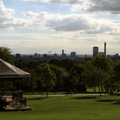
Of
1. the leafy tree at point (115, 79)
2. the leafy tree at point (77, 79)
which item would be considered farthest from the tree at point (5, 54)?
the leafy tree at point (115, 79)

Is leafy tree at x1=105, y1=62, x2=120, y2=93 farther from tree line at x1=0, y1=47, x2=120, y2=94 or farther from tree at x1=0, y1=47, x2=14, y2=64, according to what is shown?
tree at x1=0, y1=47, x2=14, y2=64

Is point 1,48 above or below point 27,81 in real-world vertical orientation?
above

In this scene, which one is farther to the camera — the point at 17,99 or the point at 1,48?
the point at 1,48

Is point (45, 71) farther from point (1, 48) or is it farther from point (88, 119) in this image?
point (88, 119)

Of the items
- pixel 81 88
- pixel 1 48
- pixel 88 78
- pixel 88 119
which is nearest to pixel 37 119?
pixel 88 119

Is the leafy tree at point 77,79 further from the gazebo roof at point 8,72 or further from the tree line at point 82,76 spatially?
the gazebo roof at point 8,72

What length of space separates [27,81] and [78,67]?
17101 millimetres

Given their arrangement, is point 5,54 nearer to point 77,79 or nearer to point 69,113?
point 77,79

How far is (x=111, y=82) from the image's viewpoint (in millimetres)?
32562

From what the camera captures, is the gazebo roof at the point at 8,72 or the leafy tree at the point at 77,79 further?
Result: the leafy tree at the point at 77,79

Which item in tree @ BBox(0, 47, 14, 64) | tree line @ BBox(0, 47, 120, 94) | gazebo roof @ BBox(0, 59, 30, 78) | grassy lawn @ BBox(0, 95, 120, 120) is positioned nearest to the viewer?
grassy lawn @ BBox(0, 95, 120, 120)

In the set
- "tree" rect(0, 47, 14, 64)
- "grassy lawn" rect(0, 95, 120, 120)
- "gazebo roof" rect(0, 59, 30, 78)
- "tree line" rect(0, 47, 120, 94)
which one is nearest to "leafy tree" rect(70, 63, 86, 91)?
"tree line" rect(0, 47, 120, 94)

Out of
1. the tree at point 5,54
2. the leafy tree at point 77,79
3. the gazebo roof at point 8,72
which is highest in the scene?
the tree at point 5,54

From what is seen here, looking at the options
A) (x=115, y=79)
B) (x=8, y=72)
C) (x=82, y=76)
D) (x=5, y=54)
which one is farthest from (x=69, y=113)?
(x=82, y=76)
